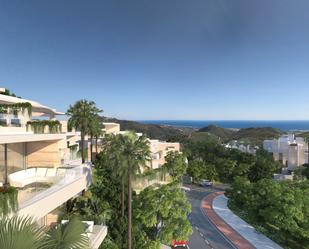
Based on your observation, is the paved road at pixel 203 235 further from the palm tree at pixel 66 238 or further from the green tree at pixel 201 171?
the palm tree at pixel 66 238

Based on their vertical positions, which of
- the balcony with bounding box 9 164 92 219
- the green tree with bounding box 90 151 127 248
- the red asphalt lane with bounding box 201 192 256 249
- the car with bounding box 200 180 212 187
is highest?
the balcony with bounding box 9 164 92 219

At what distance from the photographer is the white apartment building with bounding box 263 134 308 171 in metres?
74.7

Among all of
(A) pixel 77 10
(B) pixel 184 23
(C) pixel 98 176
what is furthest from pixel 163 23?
(C) pixel 98 176

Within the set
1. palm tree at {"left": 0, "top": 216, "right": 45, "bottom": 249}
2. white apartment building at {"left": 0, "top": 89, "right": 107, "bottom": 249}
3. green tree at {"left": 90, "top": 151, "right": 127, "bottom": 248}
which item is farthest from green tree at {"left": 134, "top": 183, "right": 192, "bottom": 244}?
palm tree at {"left": 0, "top": 216, "right": 45, "bottom": 249}

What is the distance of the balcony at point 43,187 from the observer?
13.4 m

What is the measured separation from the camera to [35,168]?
17.5 metres

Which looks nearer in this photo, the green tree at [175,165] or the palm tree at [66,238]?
the palm tree at [66,238]

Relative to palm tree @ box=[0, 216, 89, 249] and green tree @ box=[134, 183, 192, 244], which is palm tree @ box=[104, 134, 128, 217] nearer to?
green tree @ box=[134, 183, 192, 244]

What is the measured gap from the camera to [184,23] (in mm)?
45344

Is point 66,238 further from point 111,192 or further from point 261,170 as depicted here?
point 261,170

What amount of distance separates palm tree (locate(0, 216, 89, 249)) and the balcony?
6.46 meters

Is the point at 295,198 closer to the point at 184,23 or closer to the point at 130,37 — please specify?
the point at 184,23

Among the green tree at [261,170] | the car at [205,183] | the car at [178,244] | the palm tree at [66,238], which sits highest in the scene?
the palm tree at [66,238]

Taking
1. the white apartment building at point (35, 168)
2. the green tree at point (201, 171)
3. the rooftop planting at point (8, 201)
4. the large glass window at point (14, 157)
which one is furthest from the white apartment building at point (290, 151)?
the rooftop planting at point (8, 201)
